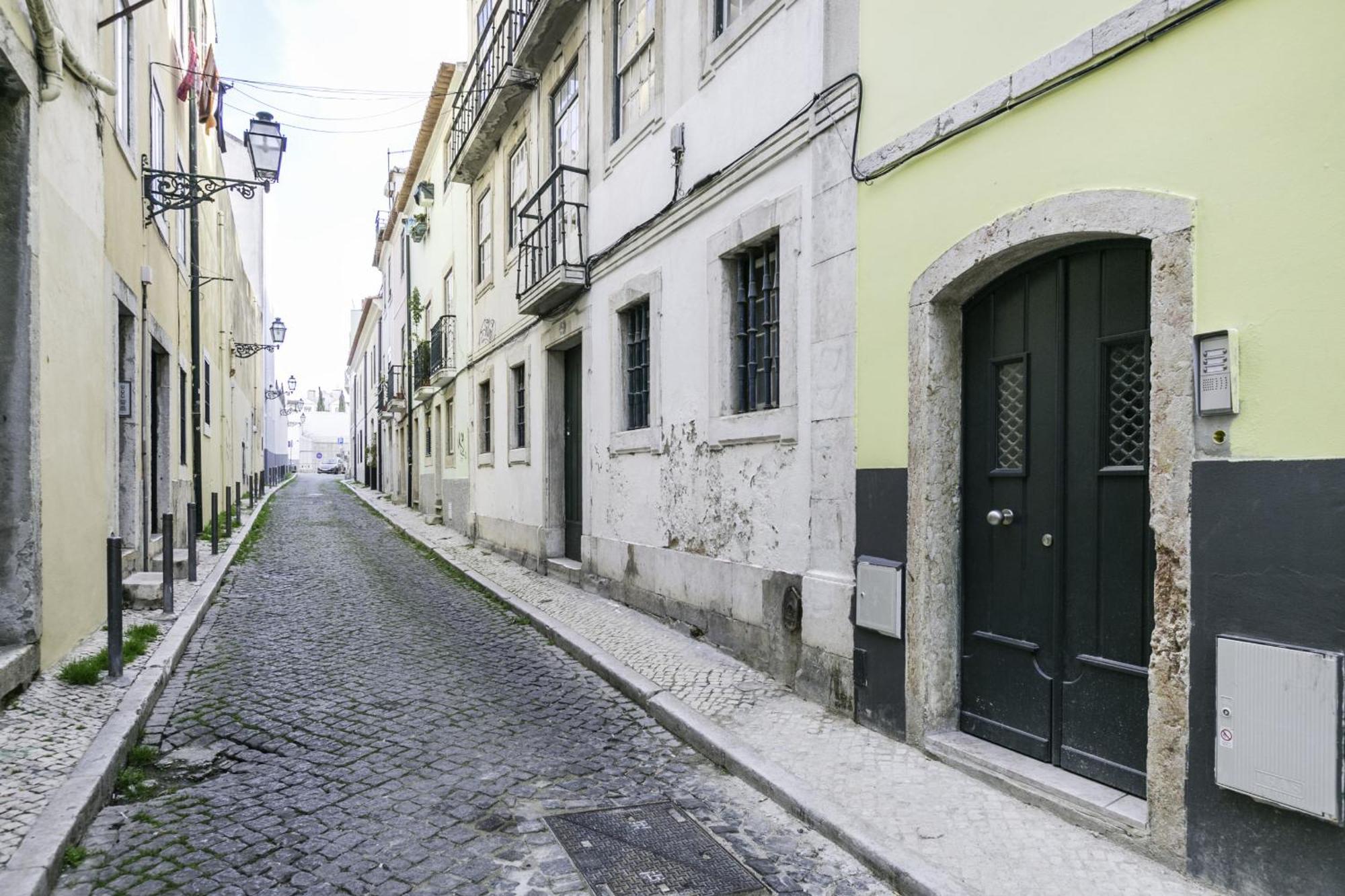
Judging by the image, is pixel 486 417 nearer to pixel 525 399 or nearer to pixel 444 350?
pixel 525 399

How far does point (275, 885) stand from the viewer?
10.1 feet

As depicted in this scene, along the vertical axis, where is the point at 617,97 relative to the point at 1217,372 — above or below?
above

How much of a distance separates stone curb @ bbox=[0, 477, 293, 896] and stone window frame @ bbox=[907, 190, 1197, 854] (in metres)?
3.71

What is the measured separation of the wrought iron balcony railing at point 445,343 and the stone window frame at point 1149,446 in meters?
14.0

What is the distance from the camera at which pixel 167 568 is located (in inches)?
299

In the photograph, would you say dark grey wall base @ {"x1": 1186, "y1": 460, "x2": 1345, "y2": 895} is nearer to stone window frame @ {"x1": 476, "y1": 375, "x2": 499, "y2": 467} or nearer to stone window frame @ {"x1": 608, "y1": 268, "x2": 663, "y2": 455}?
stone window frame @ {"x1": 608, "y1": 268, "x2": 663, "y2": 455}

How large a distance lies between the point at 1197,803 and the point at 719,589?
385 centimetres

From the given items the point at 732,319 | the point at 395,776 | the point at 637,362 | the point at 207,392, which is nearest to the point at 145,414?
the point at 637,362

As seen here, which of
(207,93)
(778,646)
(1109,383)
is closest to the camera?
(1109,383)

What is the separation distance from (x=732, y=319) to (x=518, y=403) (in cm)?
682

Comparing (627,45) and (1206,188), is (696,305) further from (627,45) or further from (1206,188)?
(1206,188)

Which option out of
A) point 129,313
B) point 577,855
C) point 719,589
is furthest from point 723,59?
point 129,313

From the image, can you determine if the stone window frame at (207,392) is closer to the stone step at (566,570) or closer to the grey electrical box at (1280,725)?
the stone step at (566,570)

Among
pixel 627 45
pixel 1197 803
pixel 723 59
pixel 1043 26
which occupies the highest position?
pixel 627 45
